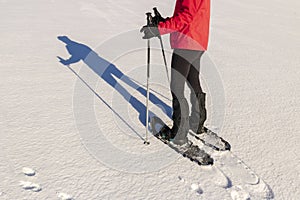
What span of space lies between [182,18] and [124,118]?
1.35 metres

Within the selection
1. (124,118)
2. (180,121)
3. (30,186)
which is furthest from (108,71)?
(30,186)

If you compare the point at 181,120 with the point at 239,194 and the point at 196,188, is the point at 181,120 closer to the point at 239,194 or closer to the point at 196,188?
the point at 196,188

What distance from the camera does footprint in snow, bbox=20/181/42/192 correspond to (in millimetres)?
2314

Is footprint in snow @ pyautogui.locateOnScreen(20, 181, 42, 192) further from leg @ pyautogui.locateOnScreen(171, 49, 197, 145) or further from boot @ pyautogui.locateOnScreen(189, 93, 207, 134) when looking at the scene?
boot @ pyautogui.locateOnScreen(189, 93, 207, 134)

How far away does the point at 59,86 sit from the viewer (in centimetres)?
404

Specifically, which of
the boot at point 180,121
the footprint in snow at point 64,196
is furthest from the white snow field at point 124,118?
the boot at point 180,121

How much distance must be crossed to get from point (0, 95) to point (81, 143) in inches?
56.4

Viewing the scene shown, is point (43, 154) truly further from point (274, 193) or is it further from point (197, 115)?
point (274, 193)

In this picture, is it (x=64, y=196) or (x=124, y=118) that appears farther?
(x=124, y=118)

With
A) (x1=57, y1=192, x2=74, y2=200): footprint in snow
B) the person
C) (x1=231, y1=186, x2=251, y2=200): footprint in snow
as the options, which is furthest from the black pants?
(x1=57, y1=192, x2=74, y2=200): footprint in snow

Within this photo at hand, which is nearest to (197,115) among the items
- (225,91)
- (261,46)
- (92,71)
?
(225,91)

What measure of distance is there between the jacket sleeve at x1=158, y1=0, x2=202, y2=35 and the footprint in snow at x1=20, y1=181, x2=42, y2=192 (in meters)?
1.57

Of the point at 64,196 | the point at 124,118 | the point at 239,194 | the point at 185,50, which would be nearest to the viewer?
the point at 64,196

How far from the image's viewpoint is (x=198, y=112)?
3096 millimetres
